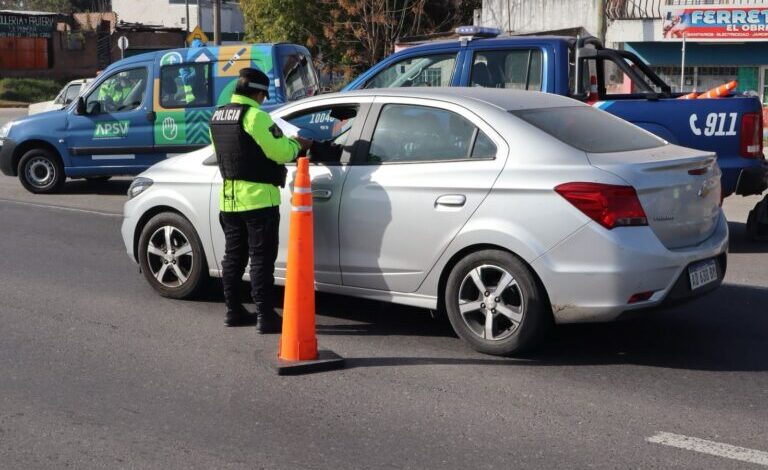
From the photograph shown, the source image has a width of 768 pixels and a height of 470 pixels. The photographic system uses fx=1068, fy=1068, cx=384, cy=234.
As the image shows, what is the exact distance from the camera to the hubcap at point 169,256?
307 inches

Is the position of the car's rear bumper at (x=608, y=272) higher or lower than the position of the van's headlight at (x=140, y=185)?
lower

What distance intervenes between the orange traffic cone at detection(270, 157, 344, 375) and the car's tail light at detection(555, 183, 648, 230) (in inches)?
59.2

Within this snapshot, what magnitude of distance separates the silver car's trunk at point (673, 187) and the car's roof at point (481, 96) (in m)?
0.74

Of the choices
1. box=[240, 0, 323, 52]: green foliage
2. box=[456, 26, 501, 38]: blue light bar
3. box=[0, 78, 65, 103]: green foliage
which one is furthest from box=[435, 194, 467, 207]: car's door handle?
box=[0, 78, 65, 103]: green foliage

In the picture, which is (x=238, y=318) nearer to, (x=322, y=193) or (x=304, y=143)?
(x=322, y=193)

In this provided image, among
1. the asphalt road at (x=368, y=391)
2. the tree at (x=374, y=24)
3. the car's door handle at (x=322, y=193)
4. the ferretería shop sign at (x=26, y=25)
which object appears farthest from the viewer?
the ferretería shop sign at (x=26, y=25)

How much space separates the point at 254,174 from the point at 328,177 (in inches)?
19.9

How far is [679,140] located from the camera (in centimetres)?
1001

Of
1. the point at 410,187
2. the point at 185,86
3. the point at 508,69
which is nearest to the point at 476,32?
the point at 508,69

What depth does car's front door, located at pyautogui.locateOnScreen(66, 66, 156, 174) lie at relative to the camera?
560 inches

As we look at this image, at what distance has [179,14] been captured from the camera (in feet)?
224

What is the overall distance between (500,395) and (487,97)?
6.79 feet

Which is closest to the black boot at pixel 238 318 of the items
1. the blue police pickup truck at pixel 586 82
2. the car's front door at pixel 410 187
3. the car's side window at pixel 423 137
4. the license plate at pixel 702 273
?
the car's front door at pixel 410 187

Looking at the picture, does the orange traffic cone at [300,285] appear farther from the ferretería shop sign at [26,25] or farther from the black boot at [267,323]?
the ferretería shop sign at [26,25]
